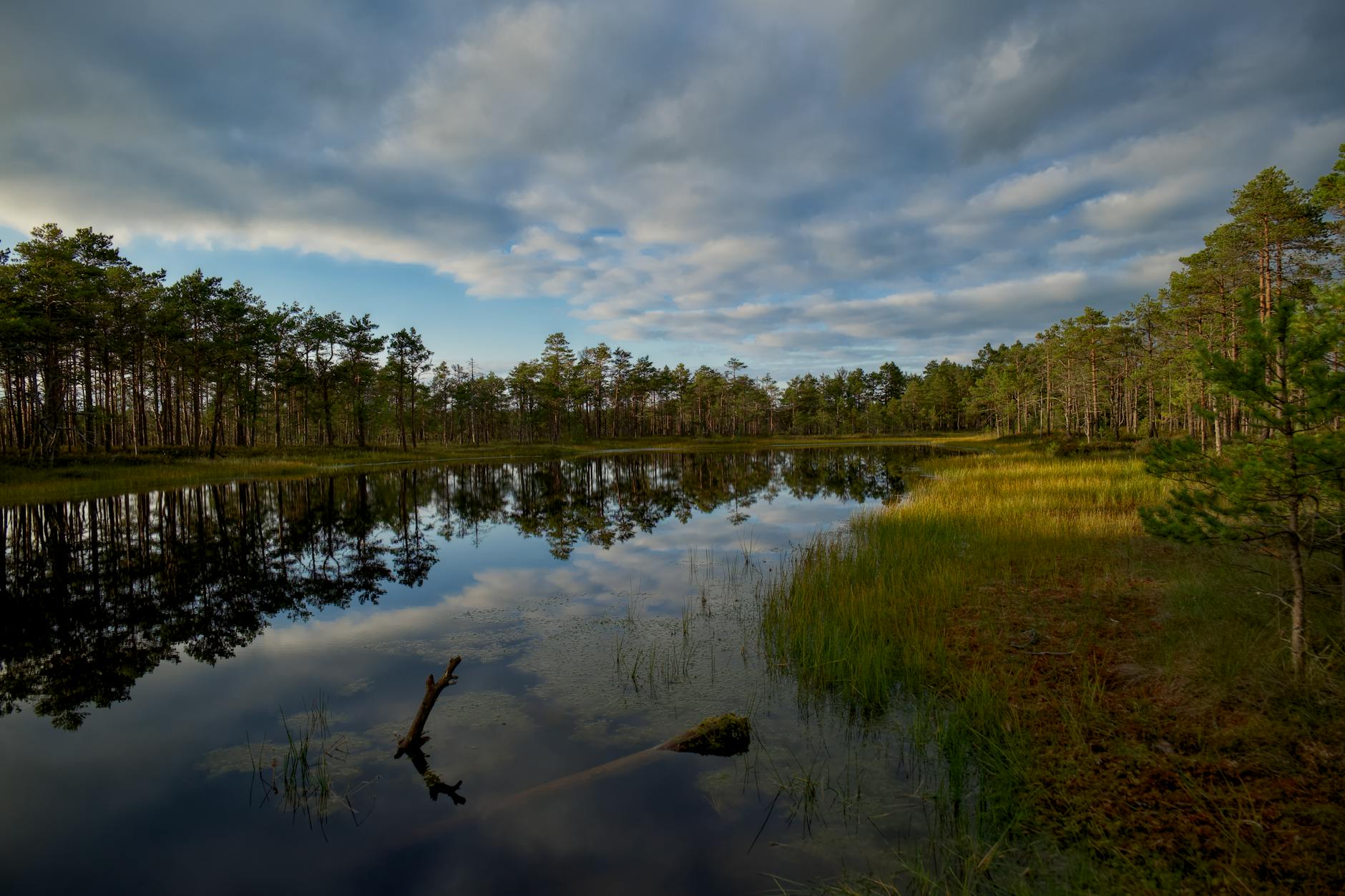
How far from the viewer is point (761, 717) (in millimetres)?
6902

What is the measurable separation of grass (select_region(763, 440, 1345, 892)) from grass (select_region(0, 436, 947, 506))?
37.3m

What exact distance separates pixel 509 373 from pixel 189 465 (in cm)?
6071

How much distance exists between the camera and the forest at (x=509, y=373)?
1136 inches

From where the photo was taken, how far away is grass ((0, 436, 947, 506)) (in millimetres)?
29688

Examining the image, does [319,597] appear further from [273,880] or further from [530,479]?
[530,479]

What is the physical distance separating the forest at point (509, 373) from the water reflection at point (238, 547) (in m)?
15.0

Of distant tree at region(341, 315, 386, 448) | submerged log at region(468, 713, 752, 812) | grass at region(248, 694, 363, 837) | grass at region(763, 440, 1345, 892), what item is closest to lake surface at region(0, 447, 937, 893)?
grass at region(248, 694, 363, 837)

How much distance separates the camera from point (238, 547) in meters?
17.6

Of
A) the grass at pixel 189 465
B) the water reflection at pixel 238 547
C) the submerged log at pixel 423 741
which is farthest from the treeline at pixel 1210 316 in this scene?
the grass at pixel 189 465

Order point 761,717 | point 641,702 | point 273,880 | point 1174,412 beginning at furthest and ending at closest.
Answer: point 1174,412
point 641,702
point 761,717
point 273,880

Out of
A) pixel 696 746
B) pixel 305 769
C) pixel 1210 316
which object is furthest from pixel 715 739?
pixel 1210 316

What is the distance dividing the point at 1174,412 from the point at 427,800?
62748 millimetres

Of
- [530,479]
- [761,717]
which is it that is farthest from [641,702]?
[530,479]

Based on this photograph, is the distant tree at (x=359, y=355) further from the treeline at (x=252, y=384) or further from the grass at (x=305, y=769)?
the grass at (x=305, y=769)
